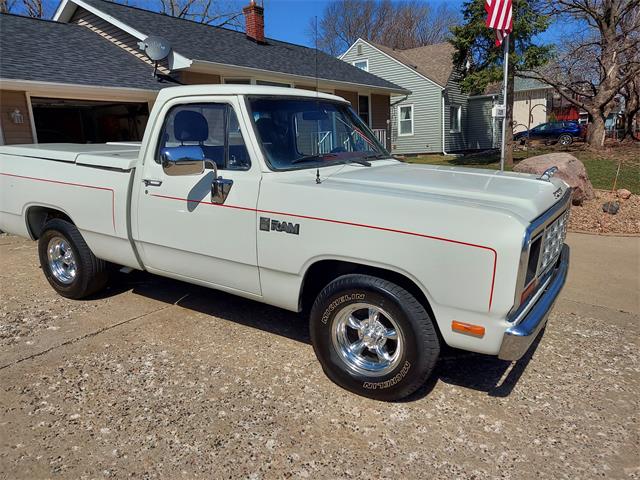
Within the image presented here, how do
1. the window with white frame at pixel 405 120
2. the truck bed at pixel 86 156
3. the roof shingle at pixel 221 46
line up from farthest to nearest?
the window with white frame at pixel 405 120, the roof shingle at pixel 221 46, the truck bed at pixel 86 156

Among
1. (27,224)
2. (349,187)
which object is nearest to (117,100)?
(27,224)

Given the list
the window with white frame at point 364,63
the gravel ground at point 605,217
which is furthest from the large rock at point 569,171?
the window with white frame at point 364,63

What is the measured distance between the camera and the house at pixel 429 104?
25.8m

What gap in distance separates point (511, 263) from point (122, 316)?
362 cm

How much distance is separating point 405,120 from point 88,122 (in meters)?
16.1

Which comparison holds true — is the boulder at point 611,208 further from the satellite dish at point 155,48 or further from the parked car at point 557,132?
the parked car at point 557,132

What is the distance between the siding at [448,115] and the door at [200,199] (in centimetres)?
2337

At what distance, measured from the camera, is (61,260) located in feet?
16.8

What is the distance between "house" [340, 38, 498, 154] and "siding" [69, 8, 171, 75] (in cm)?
1399

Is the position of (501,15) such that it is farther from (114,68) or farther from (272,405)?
(272,405)

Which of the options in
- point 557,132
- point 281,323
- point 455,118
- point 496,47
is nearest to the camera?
point 281,323

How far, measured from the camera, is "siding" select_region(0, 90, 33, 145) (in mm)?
9977

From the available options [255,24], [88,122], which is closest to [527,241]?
[255,24]

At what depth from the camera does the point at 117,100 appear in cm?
1186
